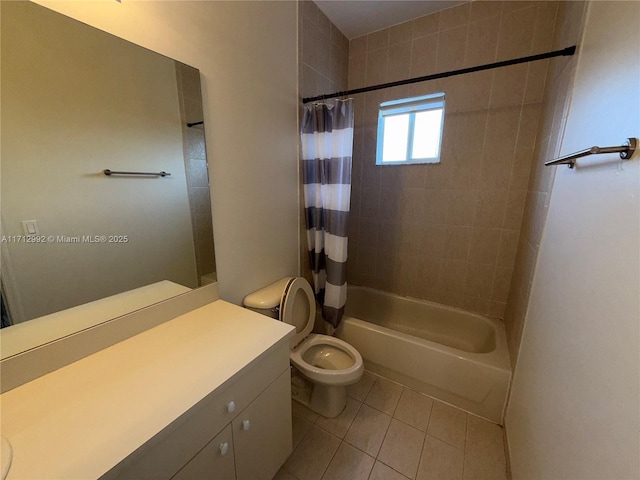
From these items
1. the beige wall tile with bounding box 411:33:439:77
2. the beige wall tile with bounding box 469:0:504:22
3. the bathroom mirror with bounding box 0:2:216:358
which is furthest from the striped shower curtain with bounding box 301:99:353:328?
the beige wall tile with bounding box 469:0:504:22

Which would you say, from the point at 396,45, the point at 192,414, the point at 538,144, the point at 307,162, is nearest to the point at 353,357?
the point at 192,414

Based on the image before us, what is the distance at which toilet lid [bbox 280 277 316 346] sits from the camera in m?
1.43

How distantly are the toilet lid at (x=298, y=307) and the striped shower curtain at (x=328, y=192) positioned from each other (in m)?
0.20

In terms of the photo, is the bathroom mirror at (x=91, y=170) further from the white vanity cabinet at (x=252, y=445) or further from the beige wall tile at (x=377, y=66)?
the beige wall tile at (x=377, y=66)

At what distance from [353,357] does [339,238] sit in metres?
0.76

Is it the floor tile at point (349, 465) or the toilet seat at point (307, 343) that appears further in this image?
the toilet seat at point (307, 343)

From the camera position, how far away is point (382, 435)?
56.1 inches

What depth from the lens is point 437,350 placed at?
1584 millimetres

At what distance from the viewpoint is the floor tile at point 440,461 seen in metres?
1.22

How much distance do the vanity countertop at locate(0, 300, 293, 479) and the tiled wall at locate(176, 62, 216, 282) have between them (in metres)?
0.35

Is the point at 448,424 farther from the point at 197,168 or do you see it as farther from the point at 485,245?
the point at 197,168

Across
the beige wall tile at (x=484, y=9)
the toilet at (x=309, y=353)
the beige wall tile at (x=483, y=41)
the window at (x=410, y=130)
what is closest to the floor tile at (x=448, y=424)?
the toilet at (x=309, y=353)

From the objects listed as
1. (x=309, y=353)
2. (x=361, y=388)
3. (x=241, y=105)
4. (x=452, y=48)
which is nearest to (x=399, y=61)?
(x=452, y=48)

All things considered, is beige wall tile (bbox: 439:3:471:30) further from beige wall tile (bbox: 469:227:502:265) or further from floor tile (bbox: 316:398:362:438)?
floor tile (bbox: 316:398:362:438)
